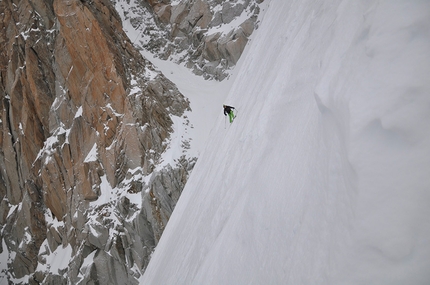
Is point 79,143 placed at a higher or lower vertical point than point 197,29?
lower

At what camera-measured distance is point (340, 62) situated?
2.63 meters

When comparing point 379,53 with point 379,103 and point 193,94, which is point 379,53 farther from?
point 193,94

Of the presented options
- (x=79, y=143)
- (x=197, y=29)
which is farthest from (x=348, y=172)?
(x=197, y=29)

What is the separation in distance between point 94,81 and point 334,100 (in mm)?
23849

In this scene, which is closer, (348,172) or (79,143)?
(348,172)

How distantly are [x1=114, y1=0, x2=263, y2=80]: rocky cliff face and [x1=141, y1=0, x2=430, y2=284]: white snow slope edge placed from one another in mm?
23281

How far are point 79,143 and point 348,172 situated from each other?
2516 centimetres

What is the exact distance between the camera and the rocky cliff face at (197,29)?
25.9 m

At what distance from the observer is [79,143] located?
78.6ft

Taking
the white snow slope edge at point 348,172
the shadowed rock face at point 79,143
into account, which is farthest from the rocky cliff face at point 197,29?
the white snow slope edge at point 348,172

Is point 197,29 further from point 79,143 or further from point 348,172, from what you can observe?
point 348,172

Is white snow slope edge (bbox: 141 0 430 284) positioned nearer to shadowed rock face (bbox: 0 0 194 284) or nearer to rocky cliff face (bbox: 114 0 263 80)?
shadowed rock face (bbox: 0 0 194 284)

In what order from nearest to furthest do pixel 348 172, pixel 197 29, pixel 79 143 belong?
pixel 348 172 < pixel 79 143 < pixel 197 29

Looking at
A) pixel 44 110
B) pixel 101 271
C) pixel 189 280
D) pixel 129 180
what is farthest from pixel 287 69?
pixel 44 110
